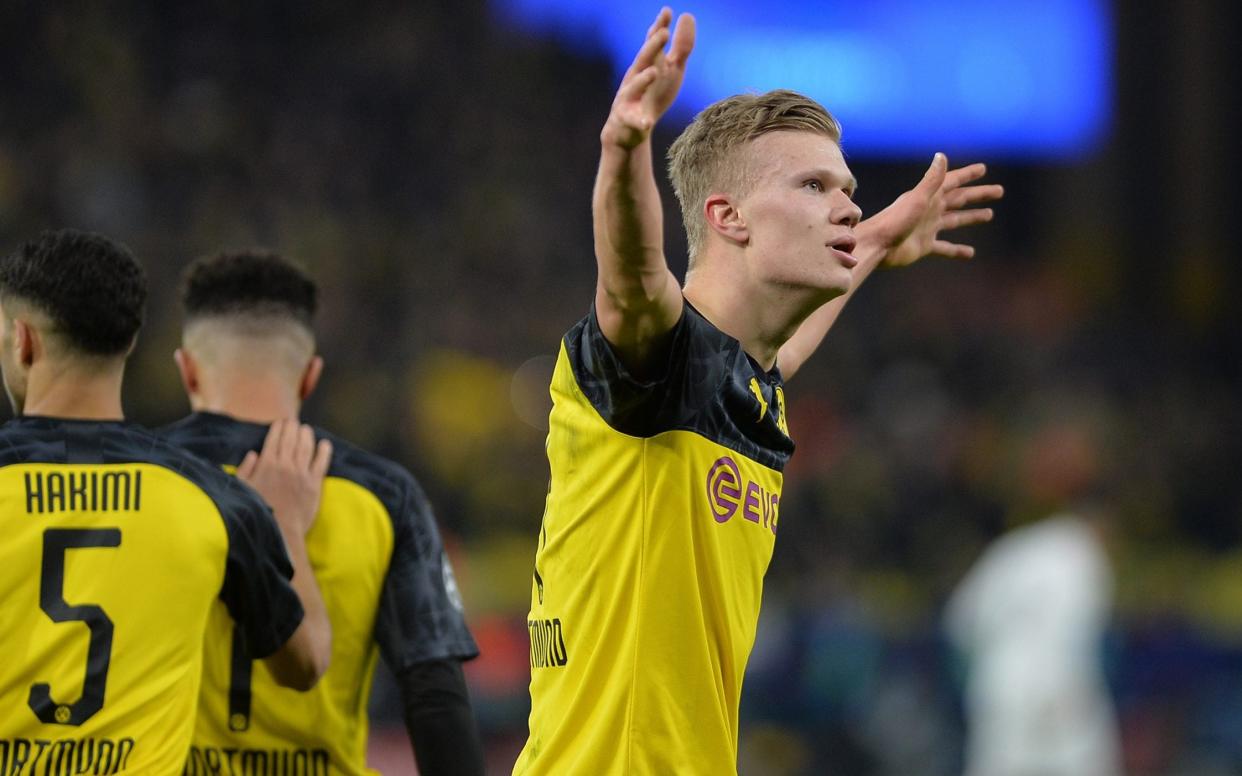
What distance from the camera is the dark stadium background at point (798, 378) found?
501 inches

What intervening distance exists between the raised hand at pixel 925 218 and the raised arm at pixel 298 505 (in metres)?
1.71

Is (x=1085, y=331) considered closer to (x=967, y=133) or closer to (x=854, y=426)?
(x=967, y=133)

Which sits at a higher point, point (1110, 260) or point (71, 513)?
point (1110, 260)

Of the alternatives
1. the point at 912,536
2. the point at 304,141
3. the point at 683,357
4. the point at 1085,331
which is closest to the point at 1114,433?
the point at 1085,331

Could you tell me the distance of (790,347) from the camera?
4.71m

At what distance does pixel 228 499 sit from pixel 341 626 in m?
0.75

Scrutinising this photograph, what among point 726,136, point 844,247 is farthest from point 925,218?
point 726,136

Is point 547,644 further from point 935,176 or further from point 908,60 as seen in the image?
point 908,60

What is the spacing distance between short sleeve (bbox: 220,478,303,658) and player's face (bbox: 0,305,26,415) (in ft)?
1.76

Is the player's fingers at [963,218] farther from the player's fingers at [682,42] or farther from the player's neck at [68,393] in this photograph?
the player's neck at [68,393]

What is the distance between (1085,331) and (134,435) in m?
18.6

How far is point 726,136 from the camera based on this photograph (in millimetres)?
3801

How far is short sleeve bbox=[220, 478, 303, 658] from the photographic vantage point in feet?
12.7

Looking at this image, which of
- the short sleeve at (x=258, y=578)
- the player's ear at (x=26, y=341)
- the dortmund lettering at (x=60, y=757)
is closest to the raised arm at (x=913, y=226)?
the short sleeve at (x=258, y=578)
